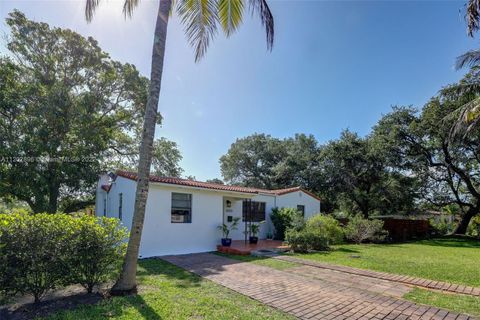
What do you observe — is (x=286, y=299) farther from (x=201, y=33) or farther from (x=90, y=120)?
(x=90, y=120)

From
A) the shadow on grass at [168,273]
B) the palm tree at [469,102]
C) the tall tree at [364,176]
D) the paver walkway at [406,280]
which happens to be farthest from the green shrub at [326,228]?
the tall tree at [364,176]

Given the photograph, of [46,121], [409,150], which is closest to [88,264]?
[46,121]

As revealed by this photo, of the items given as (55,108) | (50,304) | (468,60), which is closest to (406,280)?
(50,304)

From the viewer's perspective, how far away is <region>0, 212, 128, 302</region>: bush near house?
507 cm

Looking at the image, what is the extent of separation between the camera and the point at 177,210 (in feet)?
40.3

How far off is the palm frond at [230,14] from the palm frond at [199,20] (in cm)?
17

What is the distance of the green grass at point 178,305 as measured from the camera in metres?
4.78

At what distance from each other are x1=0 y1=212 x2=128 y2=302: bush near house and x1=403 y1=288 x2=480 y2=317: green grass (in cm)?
675

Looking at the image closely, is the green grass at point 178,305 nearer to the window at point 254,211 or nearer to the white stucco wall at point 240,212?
the white stucco wall at point 240,212

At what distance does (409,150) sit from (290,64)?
15556 mm

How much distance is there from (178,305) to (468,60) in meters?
14.7

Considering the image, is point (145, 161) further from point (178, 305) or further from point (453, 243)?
point (453, 243)

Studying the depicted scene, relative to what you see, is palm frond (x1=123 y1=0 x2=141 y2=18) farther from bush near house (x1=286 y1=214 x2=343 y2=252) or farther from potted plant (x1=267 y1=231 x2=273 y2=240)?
potted plant (x1=267 y1=231 x2=273 y2=240)

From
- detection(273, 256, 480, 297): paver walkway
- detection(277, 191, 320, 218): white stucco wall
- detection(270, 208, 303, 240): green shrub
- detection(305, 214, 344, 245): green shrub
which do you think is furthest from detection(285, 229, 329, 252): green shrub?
detection(277, 191, 320, 218): white stucco wall
